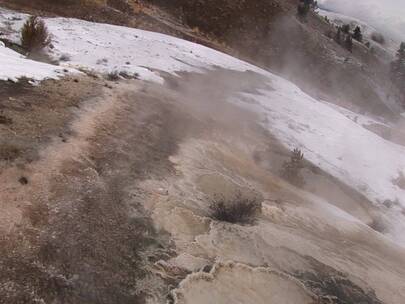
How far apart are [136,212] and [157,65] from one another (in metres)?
10.1

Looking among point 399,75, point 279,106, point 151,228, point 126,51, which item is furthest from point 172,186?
point 399,75

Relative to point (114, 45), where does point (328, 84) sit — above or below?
below

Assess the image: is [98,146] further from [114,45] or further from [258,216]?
[114,45]

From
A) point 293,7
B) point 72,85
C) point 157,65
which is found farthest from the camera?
point 293,7

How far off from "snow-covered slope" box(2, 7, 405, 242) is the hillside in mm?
83

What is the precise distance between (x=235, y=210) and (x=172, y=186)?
1.04 metres

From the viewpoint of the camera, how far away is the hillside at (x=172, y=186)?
213 inches

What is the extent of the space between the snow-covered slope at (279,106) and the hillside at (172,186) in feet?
0.27

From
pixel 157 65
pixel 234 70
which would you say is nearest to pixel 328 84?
pixel 234 70

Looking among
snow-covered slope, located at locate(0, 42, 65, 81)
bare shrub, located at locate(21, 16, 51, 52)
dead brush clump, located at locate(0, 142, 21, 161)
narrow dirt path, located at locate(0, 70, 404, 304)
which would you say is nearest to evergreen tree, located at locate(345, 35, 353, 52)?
bare shrub, located at locate(21, 16, 51, 52)

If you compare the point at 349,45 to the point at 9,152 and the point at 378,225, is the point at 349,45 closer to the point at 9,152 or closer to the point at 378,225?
the point at 378,225

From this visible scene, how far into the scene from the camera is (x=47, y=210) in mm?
5879

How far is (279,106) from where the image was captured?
1705 cm

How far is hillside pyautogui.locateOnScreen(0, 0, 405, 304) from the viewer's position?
17.8ft
